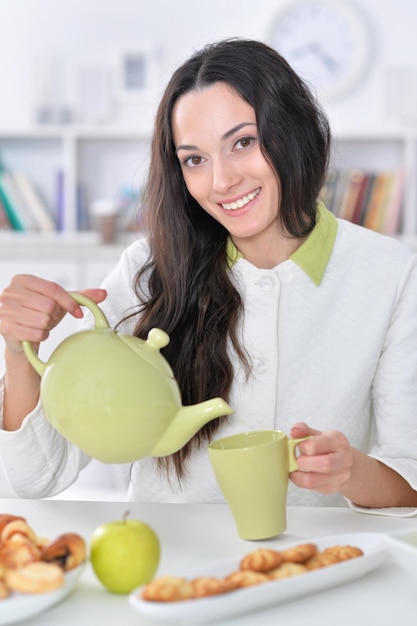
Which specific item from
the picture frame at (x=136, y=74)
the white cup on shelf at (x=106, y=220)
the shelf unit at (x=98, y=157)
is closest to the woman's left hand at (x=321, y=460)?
the white cup on shelf at (x=106, y=220)

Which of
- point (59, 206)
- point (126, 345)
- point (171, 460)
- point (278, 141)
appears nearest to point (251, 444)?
point (126, 345)

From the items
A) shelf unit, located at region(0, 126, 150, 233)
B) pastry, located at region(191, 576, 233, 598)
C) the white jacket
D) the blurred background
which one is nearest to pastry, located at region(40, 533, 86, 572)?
pastry, located at region(191, 576, 233, 598)

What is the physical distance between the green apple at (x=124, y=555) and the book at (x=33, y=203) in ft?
10.5

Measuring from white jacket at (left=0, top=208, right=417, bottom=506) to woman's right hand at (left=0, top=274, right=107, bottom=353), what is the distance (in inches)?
10.9

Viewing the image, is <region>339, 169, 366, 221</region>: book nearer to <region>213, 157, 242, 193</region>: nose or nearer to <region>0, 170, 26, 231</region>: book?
<region>0, 170, 26, 231</region>: book

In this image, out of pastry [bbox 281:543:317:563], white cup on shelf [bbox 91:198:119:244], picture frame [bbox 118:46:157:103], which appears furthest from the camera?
picture frame [bbox 118:46:157:103]

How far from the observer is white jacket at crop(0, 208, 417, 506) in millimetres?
1424

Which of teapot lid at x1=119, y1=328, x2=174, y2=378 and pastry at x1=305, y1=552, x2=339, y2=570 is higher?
teapot lid at x1=119, y1=328, x2=174, y2=378

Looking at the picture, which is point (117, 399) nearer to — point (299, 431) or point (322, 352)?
point (299, 431)

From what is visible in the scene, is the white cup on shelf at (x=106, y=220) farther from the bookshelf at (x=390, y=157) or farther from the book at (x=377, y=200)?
the book at (x=377, y=200)

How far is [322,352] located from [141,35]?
2.87 meters

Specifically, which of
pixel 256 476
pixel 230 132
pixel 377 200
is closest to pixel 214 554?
pixel 256 476

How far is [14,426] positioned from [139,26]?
9.89ft

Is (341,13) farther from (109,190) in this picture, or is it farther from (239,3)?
(109,190)
